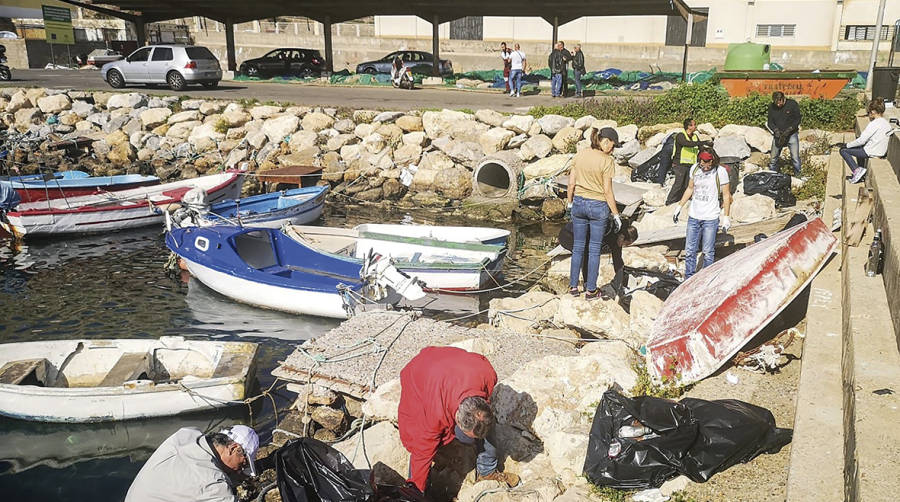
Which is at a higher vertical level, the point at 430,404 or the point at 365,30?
the point at 365,30

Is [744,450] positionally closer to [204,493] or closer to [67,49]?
[204,493]

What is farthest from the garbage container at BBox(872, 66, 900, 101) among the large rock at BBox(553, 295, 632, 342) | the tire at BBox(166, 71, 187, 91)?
the tire at BBox(166, 71, 187, 91)

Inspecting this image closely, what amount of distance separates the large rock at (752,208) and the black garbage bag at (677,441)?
794cm

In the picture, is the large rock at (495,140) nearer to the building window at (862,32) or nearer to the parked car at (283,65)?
the parked car at (283,65)

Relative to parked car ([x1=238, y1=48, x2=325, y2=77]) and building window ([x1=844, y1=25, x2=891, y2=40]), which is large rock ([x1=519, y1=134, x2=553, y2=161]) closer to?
parked car ([x1=238, y1=48, x2=325, y2=77])

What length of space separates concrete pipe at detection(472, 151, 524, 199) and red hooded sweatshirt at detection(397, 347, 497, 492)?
542 inches

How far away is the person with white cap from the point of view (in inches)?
209

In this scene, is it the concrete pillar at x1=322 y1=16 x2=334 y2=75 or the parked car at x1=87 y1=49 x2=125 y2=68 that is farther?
the parked car at x1=87 y1=49 x2=125 y2=68

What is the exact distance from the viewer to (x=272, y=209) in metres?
17.4

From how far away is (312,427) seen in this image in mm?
8227

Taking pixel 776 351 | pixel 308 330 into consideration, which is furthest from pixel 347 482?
pixel 308 330

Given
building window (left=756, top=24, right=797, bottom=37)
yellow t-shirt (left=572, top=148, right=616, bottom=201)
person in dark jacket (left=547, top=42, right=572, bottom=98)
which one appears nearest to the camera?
yellow t-shirt (left=572, top=148, right=616, bottom=201)

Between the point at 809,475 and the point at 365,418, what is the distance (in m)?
4.23

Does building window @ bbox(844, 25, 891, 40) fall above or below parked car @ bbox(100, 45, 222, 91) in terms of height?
above
